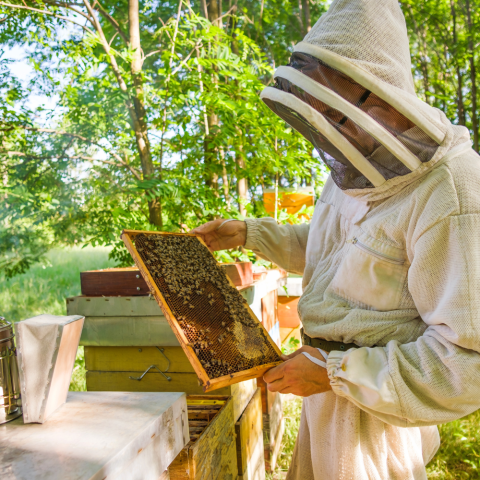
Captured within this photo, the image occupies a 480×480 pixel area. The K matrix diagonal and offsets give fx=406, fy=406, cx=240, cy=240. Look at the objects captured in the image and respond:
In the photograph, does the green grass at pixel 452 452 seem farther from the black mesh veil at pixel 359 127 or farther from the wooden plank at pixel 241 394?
the black mesh veil at pixel 359 127

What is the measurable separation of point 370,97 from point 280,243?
3.08 ft

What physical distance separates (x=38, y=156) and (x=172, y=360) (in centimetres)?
269

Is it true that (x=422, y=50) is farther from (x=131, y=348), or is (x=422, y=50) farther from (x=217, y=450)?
(x=217, y=450)

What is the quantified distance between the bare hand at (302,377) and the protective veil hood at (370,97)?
0.61 m

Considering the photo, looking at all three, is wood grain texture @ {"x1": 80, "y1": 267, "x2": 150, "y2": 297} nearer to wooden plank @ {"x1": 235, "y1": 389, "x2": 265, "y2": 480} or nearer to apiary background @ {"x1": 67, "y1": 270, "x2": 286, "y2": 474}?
apiary background @ {"x1": 67, "y1": 270, "x2": 286, "y2": 474}

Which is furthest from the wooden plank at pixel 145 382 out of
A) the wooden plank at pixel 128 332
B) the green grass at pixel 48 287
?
the green grass at pixel 48 287

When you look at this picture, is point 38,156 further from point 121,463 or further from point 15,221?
point 121,463

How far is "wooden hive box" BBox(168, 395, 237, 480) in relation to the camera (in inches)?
48.1

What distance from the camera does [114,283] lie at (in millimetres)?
2008

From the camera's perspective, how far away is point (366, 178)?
1383mm

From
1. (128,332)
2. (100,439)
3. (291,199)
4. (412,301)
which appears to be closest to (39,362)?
(100,439)

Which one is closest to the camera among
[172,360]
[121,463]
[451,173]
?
[121,463]

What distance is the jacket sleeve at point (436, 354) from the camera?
1.09 metres

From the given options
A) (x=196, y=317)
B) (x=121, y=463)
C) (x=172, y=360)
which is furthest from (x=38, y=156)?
(x=121, y=463)
